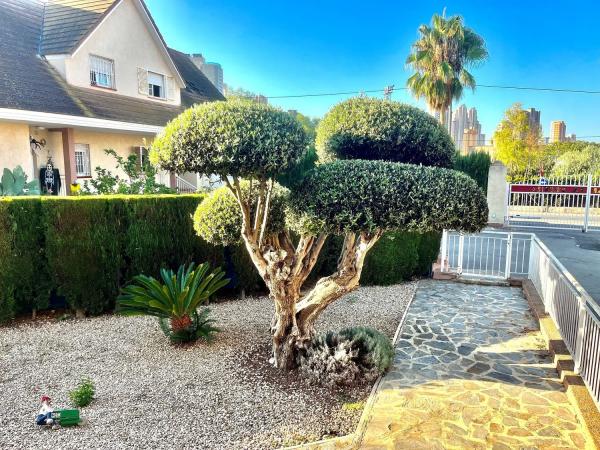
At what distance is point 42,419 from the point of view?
12.4 ft

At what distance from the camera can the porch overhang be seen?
10711 mm

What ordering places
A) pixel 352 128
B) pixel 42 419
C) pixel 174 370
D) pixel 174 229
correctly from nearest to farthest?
1. pixel 42 419
2. pixel 352 128
3. pixel 174 370
4. pixel 174 229

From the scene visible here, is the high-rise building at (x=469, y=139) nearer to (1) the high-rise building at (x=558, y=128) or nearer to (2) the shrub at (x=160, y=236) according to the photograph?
(1) the high-rise building at (x=558, y=128)

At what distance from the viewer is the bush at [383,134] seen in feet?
15.2

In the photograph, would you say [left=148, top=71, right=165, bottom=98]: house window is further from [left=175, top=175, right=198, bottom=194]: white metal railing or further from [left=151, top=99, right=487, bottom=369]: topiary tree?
[left=151, top=99, right=487, bottom=369]: topiary tree

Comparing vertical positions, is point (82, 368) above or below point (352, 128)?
below

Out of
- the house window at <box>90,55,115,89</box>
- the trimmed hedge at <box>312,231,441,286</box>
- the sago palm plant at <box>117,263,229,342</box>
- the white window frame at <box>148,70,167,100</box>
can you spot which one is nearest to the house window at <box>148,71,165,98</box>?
the white window frame at <box>148,70,167,100</box>

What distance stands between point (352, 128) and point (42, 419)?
4.38 m

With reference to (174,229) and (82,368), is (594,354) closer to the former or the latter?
(82,368)

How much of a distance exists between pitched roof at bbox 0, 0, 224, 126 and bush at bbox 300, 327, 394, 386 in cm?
1074

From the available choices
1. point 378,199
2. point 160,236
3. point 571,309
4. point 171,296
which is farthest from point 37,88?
point 571,309

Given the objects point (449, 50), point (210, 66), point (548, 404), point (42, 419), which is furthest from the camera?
point (210, 66)

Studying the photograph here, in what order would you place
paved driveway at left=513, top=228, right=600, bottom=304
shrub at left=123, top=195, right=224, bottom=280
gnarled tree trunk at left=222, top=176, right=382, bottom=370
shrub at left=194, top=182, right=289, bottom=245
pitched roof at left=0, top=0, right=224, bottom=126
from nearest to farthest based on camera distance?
gnarled tree trunk at left=222, top=176, right=382, bottom=370 < shrub at left=194, top=182, right=289, bottom=245 < shrub at left=123, top=195, right=224, bottom=280 < paved driveway at left=513, top=228, right=600, bottom=304 < pitched roof at left=0, top=0, right=224, bottom=126

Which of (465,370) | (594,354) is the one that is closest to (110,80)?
(465,370)
